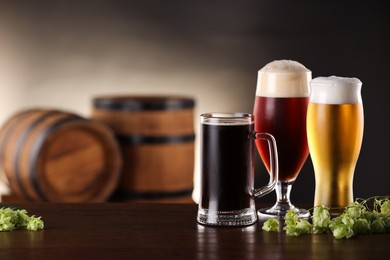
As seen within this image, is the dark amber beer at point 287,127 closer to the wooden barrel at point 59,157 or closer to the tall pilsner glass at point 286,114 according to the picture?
the tall pilsner glass at point 286,114

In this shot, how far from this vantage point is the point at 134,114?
334 centimetres

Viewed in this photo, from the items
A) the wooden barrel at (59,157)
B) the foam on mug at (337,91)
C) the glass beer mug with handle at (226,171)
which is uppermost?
the foam on mug at (337,91)

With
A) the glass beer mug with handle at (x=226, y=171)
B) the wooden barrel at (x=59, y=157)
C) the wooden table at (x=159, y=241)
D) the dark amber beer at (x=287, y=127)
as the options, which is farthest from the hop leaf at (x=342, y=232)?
the wooden barrel at (x=59, y=157)

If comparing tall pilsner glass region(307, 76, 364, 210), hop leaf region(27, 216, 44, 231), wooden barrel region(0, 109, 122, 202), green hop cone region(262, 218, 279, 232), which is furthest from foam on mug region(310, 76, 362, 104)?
wooden barrel region(0, 109, 122, 202)

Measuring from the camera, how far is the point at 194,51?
4.48 meters

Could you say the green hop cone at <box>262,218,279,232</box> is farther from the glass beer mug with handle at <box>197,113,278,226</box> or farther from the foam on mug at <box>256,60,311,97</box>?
the foam on mug at <box>256,60,311,97</box>

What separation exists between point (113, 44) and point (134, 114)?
1203 mm

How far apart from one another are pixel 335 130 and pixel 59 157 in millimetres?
2098

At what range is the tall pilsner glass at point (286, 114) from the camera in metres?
1.44

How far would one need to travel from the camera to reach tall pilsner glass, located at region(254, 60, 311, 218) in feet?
4.74

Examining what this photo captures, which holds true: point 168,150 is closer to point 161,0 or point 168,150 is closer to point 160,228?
point 161,0

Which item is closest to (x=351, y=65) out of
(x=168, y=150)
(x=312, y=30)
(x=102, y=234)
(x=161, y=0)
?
(x=312, y=30)

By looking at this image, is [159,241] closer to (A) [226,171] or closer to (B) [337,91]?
(A) [226,171]

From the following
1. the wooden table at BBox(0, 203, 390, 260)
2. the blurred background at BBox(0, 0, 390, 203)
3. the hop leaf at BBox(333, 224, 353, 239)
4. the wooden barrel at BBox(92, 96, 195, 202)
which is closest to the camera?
the wooden table at BBox(0, 203, 390, 260)
